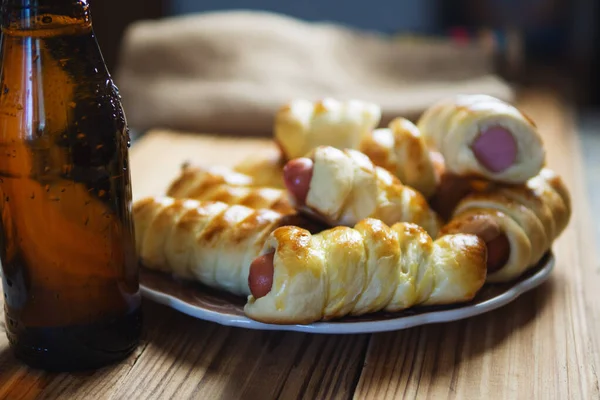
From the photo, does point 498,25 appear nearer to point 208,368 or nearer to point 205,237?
point 205,237

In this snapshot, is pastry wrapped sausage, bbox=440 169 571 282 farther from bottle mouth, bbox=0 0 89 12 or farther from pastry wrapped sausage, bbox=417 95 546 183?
bottle mouth, bbox=0 0 89 12

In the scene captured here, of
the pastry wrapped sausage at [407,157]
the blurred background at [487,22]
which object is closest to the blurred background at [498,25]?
the blurred background at [487,22]

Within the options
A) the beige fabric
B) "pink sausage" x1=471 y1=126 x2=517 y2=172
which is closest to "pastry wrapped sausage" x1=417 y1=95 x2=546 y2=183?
"pink sausage" x1=471 y1=126 x2=517 y2=172

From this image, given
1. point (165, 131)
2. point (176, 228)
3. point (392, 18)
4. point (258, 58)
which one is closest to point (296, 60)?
point (258, 58)

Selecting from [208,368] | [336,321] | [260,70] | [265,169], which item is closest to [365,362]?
[336,321]

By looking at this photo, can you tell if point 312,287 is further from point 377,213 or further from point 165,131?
point 165,131
